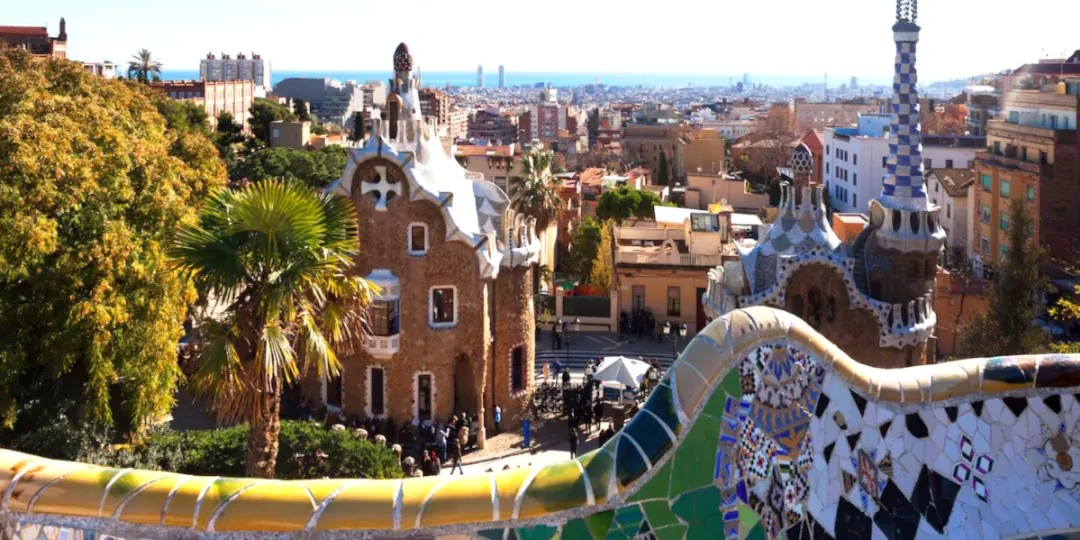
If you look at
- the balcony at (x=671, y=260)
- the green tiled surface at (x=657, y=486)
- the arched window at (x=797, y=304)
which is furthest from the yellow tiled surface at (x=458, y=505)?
the balcony at (x=671, y=260)

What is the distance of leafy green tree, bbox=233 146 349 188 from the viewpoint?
61250mm

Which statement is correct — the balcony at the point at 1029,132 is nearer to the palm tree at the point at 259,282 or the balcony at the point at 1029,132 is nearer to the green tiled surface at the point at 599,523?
the palm tree at the point at 259,282

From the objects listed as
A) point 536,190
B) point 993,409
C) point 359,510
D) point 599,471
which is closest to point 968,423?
point 993,409

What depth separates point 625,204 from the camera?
215 feet

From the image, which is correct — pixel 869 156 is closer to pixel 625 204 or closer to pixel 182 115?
pixel 625 204

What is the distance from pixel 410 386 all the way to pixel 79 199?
32.4ft

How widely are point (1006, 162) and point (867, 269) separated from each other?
1199 inches

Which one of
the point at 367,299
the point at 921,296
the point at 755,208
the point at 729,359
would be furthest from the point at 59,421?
the point at 755,208

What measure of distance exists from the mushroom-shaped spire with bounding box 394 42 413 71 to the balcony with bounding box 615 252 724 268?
47.3ft

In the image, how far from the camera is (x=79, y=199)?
861 inches

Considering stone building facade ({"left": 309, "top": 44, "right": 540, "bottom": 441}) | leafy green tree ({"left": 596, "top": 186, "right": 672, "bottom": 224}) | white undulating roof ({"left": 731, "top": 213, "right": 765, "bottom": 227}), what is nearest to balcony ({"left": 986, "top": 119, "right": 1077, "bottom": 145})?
white undulating roof ({"left": 731, "top": 213, "right": 765, "bottom": 227})

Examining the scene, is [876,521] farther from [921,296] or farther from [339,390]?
[339,390]

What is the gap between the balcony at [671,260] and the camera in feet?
139

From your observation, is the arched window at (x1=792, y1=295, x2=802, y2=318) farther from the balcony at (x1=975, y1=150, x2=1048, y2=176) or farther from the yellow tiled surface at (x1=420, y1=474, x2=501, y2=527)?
the balcony at (x1=975, y1=150, x2=1048, y2=176)
